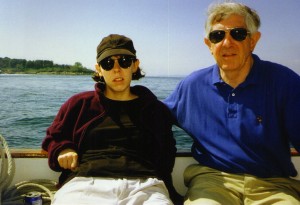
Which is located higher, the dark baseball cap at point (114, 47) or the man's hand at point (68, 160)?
the dark baseball cap at point (114, 47)

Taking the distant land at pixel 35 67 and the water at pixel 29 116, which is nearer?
the water at pixel 29 116

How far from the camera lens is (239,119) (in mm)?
2074

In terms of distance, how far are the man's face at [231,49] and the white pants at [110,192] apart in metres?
0.94

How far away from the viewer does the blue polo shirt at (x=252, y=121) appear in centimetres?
204

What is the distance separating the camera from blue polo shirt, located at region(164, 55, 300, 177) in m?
2.04

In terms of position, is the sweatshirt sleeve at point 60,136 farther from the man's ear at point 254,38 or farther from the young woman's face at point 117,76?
the man's ear at point 254,38

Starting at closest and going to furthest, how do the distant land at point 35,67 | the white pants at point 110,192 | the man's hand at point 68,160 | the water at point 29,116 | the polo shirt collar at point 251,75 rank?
1. the white pants at point 110,192
2. the man's hand at point 68,160
3. the polo shirt collar at point 251,75
4. the water at point 29,116
5. the distant land at point 35,67

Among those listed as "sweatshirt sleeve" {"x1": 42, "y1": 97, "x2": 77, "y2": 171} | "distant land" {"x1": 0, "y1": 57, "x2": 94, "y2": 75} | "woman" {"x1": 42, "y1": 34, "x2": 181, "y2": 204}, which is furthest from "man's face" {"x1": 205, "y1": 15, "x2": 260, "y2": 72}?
"distant land" {"x1": 0, "y1": 57, "x2": 94, "y2": 75}

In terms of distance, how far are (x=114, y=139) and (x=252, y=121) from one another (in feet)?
2.94

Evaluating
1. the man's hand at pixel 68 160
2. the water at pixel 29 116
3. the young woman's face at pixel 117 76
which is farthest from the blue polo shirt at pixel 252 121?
the water at pixel 29 116

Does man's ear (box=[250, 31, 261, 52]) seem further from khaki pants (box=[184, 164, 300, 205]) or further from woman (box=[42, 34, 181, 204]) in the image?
khaki pants (box=[184, 164, 300, 205])

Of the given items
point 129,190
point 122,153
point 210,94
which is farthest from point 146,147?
point 210,94

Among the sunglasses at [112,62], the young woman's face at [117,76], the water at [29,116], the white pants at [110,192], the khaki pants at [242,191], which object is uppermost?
the sunglasses at [112,62]

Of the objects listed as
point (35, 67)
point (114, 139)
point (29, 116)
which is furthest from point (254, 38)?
point (35, 67)
